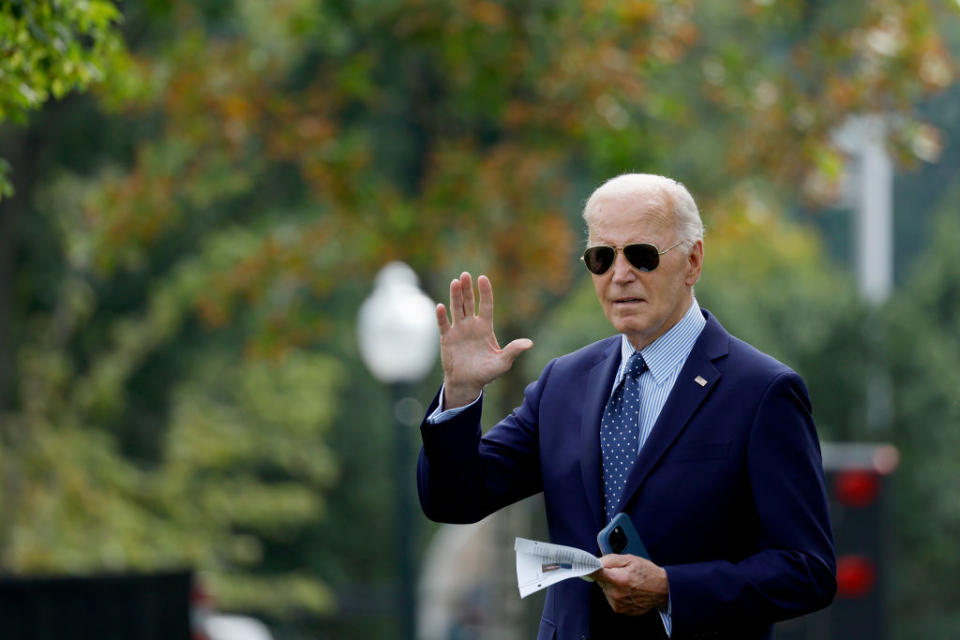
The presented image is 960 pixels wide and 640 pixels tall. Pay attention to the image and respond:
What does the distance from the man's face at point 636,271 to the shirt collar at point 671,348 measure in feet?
0.18

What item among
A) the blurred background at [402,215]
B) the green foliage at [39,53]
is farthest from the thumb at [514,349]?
the blurred background at [402,215]

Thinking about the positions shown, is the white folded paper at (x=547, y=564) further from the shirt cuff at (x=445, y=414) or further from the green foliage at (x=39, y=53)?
the green foliage at (x=39, y=53)

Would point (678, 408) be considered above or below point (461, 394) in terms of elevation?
below

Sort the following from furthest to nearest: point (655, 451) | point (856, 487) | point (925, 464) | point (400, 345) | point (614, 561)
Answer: point (925, 464)
point (400, 345)
point (856, 487)
point (655, 451)
point (614, 561)

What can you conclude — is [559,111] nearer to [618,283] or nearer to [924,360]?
[924,360]

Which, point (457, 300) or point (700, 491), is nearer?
point (700, 491)

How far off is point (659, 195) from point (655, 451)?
0.56m

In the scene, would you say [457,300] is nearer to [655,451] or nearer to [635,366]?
[635,366]

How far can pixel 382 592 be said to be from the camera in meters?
37.0

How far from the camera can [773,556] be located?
3631 millimetres

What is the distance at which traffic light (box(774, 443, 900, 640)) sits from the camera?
11.7 m

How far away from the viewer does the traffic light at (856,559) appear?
1166 centimetres

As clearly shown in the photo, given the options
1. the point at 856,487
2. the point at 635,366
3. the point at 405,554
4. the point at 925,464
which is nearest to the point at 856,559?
the point at 856,487

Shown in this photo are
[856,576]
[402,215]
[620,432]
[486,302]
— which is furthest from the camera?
[402,215]
